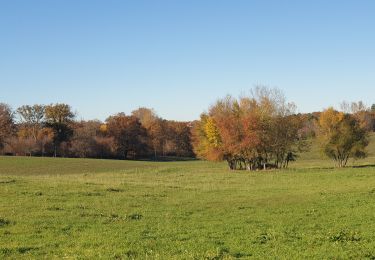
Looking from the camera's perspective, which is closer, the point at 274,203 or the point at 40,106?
the point at 274,203

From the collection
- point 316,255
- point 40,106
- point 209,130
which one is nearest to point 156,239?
point 316,255

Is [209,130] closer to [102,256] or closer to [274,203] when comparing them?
[274,203]

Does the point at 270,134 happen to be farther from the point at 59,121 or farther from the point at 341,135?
the point at 59,121

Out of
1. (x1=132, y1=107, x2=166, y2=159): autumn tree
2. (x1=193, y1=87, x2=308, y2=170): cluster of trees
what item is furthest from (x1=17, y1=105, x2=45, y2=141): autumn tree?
(x1=193, y1=87, x2=308, y2=170): cluster of trees

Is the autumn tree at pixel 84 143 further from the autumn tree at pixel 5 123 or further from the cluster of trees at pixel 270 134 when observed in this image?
the cluster of trees at pixel 270 134

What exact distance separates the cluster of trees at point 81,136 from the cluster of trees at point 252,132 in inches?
2500

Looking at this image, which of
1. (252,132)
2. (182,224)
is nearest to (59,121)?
(252,132)

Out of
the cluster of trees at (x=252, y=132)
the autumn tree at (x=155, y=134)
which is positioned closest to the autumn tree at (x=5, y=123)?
the autumn tree at (x=155, y=134)

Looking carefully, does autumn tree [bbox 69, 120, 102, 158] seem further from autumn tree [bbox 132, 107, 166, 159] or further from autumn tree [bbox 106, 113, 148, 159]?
autumn tree [bbox 132, 107, 166, 159]

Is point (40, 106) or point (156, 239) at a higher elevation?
point (40, 106)

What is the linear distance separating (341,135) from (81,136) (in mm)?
87266

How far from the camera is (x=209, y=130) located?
253 feet

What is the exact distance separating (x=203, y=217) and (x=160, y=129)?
134245 millimetres

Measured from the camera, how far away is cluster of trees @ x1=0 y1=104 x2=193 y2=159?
129m
